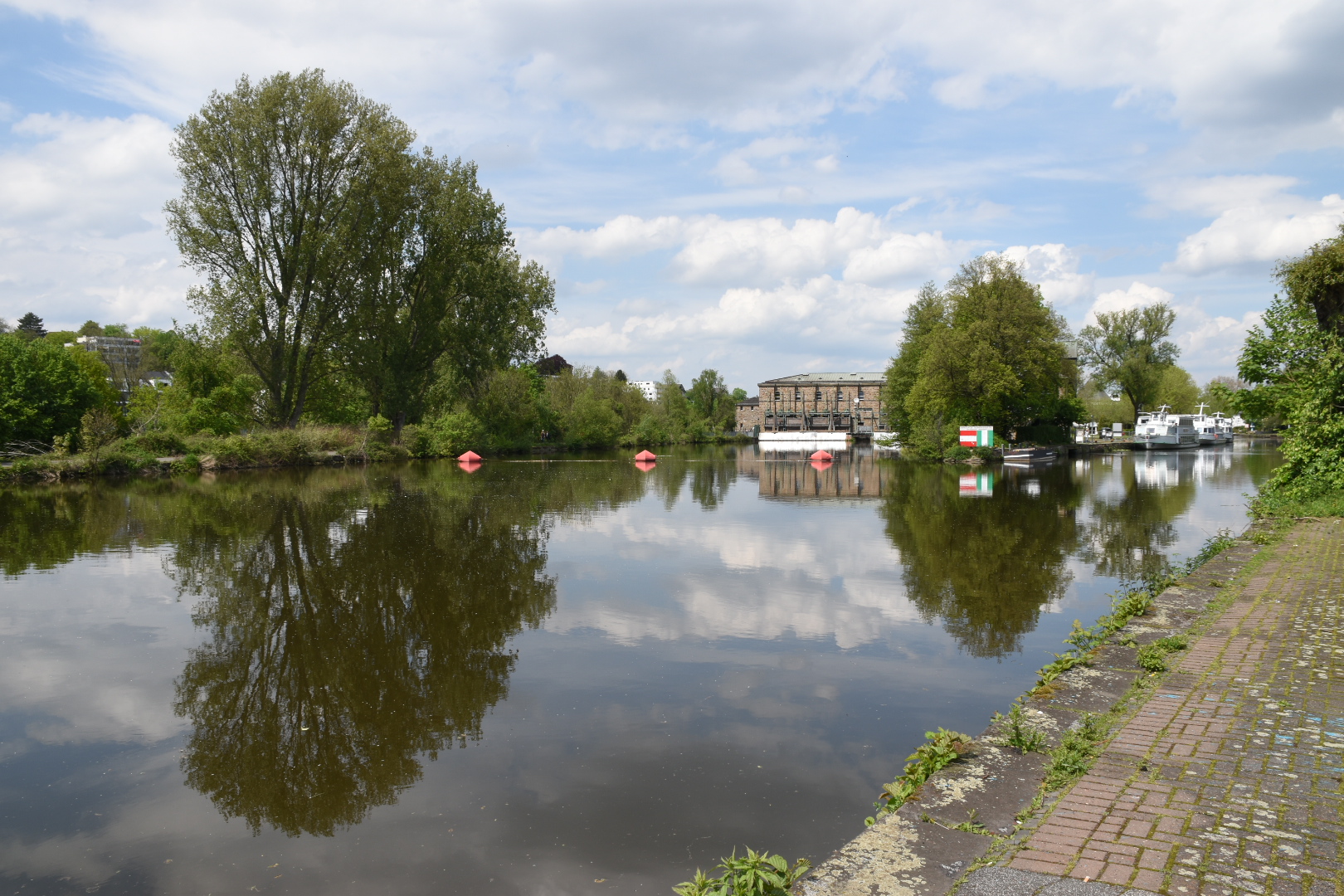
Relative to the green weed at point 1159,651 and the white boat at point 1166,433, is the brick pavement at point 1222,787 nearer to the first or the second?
Answer: the green weed at point 1159,651

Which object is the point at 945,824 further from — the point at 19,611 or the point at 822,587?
the point at 19,611

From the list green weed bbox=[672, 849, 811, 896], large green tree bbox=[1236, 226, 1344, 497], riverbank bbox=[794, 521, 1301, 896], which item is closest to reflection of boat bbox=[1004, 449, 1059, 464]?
large green tree bbox=[1236, 226, 1344, 497]

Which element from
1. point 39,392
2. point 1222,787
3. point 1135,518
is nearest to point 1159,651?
point 1222,787

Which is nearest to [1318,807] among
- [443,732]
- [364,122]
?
[443,732]

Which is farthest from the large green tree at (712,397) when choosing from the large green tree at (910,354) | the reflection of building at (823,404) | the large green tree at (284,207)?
the large green tree at (284,207)

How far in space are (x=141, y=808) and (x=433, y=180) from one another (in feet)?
133

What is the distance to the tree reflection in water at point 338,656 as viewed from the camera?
202 inches

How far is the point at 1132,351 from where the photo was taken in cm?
7050

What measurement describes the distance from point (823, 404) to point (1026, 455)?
68.0 m

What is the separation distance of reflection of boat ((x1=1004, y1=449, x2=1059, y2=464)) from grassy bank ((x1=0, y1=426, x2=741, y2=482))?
31042 millimetres

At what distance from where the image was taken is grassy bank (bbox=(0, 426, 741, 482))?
2967cm

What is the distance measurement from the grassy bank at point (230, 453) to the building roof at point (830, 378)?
7200 cm

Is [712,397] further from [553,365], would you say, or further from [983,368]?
[983,368]

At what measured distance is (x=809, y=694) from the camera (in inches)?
253
